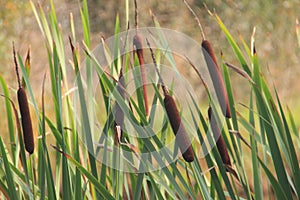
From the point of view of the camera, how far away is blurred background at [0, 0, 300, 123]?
4.38 meters

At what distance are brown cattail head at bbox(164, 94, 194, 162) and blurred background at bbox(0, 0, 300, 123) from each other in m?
3.76

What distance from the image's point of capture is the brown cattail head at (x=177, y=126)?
62 centimetres

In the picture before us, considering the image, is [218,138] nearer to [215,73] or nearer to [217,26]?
[215,73]

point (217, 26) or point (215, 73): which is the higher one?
point (217, 26)

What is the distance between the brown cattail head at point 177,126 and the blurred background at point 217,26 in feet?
12.3

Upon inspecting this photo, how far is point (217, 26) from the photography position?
4949 mm

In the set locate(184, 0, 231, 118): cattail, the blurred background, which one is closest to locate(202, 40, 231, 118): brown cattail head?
locate(184, 0, 231, 118): cattail

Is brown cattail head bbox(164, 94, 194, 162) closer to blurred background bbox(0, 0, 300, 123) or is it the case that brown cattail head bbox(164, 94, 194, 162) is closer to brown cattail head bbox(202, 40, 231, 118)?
brown cattail head bbox(202, 40, 231, 118)

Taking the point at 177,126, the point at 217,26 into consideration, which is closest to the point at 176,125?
the point at 177,126

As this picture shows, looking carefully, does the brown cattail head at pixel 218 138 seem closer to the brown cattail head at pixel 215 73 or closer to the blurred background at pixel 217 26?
the brown cattail head at pixel 215 73

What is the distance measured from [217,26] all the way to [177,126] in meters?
4.40

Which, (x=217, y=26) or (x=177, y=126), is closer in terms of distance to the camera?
(x=177, y=126)

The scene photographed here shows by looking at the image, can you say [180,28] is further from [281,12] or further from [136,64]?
[136,64]

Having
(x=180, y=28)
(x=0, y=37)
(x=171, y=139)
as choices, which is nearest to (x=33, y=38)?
(x=0, y=37)
